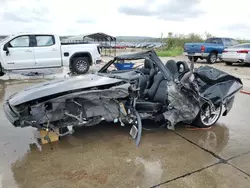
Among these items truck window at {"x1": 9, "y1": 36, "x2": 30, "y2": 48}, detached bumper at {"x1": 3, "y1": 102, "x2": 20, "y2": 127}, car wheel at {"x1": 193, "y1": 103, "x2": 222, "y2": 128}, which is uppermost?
truck window at {"x1": 9, "y1": 36, "x2": 30, "y2": 48}

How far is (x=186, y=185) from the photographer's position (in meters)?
2.73

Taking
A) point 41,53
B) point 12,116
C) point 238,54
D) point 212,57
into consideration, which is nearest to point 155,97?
point 12,116

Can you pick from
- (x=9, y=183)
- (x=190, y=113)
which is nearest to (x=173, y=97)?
(x=190, y=113)

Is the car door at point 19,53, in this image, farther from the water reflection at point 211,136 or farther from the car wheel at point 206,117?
the car wheel at point 206,117

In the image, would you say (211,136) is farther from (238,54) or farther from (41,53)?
(238,54)

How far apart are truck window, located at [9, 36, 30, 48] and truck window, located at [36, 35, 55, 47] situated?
0.42 metres

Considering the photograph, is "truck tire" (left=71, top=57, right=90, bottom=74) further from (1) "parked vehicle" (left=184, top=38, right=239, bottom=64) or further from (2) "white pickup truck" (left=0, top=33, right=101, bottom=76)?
(1) "parked vehicle" (left=184, top=38, right=239, bottom=64)

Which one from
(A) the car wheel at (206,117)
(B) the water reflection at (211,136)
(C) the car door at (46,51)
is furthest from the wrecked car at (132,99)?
(C) the car door at (46,51)

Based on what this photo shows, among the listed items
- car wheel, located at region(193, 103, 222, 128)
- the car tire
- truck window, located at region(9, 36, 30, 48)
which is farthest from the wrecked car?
the car tire

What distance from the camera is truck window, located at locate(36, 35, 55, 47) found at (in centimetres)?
968

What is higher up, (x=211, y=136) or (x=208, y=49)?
(x=208, y=49)

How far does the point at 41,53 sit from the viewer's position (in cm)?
970

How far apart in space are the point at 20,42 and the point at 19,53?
45cm

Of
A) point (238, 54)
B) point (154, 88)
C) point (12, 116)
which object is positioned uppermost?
point (154, 88)
